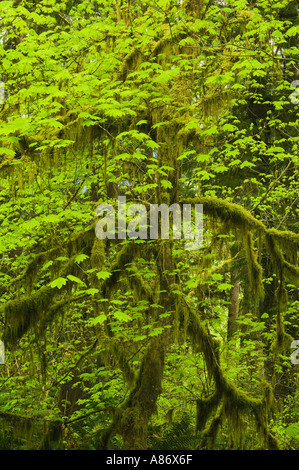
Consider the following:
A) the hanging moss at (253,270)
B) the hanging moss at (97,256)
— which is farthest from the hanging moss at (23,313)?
the hanging moss at (253,270)

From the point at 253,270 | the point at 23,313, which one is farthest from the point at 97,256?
the point at 253,270

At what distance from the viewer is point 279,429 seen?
7816mm

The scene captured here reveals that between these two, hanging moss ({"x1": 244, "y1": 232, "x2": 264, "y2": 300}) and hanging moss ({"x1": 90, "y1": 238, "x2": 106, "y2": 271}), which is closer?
hanging moss ({"x1": 90, "y1": 238, "x2": 106, "y2": 271})

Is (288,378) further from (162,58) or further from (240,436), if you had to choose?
(162,58)

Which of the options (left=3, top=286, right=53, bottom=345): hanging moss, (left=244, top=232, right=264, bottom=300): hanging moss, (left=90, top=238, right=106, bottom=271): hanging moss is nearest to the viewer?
(left=3, top=286, right=53, bottom=345): hanging moss

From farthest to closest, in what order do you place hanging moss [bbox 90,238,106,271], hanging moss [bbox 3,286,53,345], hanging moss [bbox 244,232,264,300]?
hanging moss [bbox 244,232,264,300] → hanging moss [bbox 90,238,106,271] → hanging moss [bbox 3,286,53,345]

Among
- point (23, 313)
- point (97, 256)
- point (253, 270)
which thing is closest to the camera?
point (23, 313)

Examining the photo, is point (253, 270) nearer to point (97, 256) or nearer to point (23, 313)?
point (97, 256)

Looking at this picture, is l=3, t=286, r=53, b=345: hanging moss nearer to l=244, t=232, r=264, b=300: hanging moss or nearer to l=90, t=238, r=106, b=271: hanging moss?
l=90, t=238, r=106, b=271: hanging moss

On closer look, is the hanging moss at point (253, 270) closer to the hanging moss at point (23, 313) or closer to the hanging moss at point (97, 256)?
the hanging moss at point (97, 256)

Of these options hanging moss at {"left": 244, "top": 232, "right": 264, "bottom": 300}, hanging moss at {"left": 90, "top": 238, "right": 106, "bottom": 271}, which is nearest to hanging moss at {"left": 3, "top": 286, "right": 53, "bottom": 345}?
hanging moss at {"left": 90, "top": 238, "right": 106, "bottom": 271}

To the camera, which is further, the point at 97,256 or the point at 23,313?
the point at 97,256
